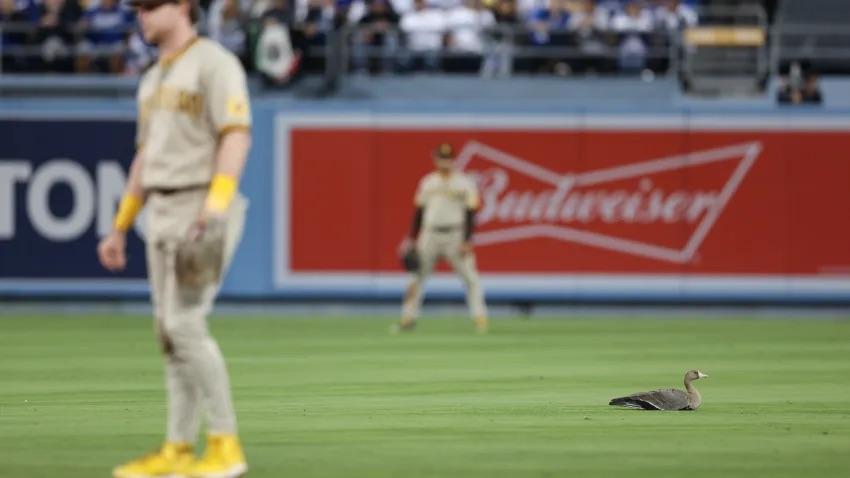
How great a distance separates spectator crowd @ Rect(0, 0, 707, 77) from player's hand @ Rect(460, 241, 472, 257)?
16.0 ft

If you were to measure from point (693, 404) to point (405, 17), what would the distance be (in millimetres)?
16395

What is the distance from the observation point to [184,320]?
786cm

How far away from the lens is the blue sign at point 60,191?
26297 millimetres

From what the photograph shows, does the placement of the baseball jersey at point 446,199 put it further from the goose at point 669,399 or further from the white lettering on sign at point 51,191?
the goose at point 669,399

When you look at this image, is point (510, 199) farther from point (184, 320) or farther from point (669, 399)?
point (184, 320)

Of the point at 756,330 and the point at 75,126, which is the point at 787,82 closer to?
the point at 756,330

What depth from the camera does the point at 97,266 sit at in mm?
26469

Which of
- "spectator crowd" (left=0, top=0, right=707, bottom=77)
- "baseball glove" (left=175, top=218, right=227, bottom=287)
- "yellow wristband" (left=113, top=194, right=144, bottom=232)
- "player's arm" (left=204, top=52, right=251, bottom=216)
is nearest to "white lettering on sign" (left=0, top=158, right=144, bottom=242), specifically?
"spectator crowd" (left=0, top=0, right=707, bottom=77)

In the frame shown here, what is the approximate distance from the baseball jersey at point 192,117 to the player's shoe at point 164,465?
126 centimetres

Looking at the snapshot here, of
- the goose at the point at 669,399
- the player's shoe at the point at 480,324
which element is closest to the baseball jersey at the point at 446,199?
Answer: the player's shoe at the point at 480,324

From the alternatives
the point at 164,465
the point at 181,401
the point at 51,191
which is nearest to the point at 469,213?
the point at 51,191

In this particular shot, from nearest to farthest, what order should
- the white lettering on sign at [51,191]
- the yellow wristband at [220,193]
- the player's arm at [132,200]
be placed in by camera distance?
the yellow wristband at [220,193]
the player's arm at [132,200]
the white lettering on sign at [51,191]

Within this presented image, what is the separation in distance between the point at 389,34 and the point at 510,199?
10.7 ft

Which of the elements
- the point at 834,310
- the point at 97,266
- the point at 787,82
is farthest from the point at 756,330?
the point at 97,266
